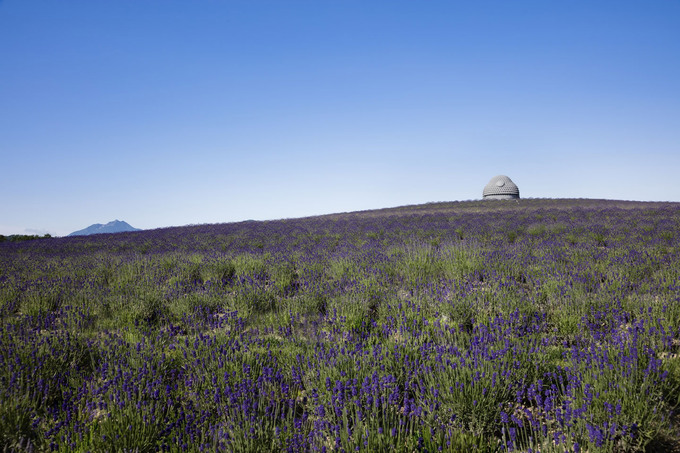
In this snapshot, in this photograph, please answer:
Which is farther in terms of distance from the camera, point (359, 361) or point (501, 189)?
point (501, 189)

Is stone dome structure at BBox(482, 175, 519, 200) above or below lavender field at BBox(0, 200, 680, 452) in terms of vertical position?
above

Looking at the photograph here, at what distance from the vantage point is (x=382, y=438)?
1.71 m

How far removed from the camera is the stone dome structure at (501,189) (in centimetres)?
3328

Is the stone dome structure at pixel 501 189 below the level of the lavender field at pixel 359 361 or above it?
above

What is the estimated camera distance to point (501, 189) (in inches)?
1318

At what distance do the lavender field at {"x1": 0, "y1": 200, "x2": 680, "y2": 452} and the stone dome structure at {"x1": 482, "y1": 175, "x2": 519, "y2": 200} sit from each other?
29817 millimetres

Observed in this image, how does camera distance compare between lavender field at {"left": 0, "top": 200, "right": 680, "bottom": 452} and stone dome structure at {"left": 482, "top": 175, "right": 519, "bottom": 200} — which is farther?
stone dome structure at {"left": 482, "top": 175, "right": 519, "bottom": 200}

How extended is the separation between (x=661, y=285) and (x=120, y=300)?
6.03 metres

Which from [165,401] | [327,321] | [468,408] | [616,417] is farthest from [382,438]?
[327,321]

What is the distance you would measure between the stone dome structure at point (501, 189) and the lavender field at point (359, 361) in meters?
29.8

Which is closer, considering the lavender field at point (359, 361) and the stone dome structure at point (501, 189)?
the lavender field at point (359, 361)

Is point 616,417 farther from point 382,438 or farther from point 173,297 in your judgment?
point 173,297

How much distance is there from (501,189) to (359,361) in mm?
34786

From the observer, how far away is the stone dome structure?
3328 centimetres
